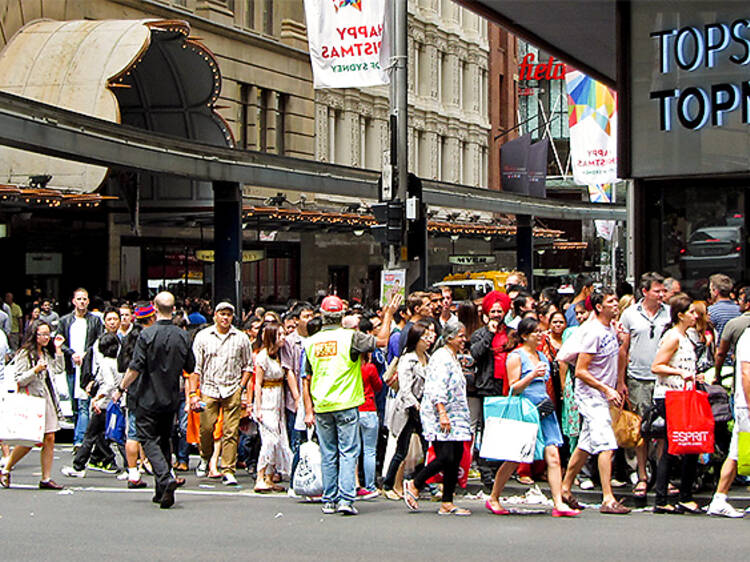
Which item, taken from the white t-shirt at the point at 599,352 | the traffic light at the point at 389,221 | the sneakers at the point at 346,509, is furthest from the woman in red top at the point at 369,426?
the traffic light at the point at 389,221

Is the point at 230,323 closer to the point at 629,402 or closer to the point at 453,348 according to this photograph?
the point at 453,348

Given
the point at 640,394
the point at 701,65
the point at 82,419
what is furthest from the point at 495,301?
the point at 82,419

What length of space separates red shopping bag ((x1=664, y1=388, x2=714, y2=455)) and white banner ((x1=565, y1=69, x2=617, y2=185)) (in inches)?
706

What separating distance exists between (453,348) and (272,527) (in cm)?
223

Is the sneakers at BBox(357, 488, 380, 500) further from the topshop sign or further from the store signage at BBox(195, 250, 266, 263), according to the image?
the store signage at BBox(195, 250, 266, 263)

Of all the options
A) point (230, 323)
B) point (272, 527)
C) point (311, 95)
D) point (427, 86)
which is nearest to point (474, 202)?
point (311, 95)

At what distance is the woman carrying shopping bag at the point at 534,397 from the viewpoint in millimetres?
11359

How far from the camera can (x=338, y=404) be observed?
11.6 metres

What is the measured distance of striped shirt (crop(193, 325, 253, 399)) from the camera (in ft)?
45.2

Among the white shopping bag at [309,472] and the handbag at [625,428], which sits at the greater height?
the handbag at [625,428]

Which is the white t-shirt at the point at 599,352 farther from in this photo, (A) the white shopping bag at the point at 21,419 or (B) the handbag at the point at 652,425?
(A) the white shopping bag at the point at 21,419

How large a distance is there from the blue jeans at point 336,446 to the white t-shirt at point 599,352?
202 cm

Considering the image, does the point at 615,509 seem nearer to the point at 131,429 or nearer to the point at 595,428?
the point at 595,428

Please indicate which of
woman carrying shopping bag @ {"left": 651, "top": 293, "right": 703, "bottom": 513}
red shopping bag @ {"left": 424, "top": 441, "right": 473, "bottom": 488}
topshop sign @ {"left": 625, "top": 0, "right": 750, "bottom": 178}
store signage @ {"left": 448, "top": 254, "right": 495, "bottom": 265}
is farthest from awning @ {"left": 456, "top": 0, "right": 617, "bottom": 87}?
store signage @ {"left": 448, "top": 254, "right": 495, "bottom": 265}
